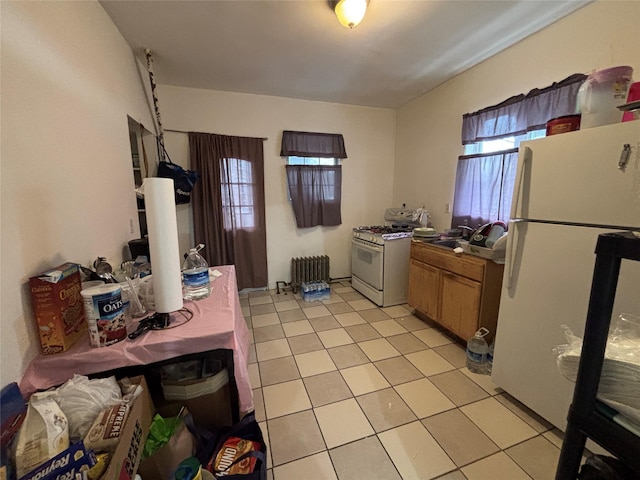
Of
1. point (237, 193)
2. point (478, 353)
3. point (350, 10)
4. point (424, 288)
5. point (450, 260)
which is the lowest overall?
point (478, 353)

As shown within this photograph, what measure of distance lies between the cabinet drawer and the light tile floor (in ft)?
2.27

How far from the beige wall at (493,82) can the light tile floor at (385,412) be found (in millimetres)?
1706

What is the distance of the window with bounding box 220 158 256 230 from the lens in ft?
10.5

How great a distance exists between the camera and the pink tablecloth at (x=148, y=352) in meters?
0.92

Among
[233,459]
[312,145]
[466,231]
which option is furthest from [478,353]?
[312,145]

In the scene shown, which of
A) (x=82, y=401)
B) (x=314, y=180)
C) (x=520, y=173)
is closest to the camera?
(x=82, y=401)

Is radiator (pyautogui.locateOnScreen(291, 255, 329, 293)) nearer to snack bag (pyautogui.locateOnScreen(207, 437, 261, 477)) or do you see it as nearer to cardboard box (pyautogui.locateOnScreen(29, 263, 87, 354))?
snack bag (pyautogui.locateOnScreen(207, 437, 261, 477))

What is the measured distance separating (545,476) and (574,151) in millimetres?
1566

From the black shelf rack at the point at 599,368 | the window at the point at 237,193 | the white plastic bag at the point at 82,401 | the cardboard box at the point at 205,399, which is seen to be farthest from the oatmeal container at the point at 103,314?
the window at the point at 237,193

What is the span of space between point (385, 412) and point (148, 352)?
1397 mm

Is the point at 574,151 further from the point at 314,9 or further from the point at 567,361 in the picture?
the point at 314,9

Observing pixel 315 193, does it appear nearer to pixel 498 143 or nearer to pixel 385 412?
pixel 498 143

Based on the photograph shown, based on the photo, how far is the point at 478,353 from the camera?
1.96 metres

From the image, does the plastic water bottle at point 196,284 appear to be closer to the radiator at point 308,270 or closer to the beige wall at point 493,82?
the radiator at point 308,270
